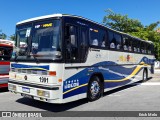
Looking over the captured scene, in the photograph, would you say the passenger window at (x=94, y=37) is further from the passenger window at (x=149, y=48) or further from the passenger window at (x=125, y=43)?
the passenger window at (x=149, y=48)

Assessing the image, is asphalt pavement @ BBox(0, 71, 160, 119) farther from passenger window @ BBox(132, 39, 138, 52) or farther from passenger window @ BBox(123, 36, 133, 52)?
passenger window @ BBox(132, 39, 138, 52)

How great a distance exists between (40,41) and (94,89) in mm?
2883

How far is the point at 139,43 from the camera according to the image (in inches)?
564

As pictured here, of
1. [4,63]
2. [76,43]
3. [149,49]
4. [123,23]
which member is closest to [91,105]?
[76,43]

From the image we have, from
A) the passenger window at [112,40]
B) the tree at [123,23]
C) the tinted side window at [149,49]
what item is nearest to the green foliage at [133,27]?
the tree at [123,23]

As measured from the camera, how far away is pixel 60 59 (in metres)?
6.95

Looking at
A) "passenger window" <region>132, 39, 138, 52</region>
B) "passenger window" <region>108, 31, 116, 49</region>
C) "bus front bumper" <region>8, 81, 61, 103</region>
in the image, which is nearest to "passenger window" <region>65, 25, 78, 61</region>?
"bus front bumper" <region>8, 81, 61, 103</region>

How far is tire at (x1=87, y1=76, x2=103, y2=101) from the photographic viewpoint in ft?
28.4

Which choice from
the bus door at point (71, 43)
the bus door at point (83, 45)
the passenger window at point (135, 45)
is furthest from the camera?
the passenger window at point (135, 45)

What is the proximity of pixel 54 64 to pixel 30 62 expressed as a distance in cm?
103

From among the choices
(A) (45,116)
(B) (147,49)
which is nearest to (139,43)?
(B) (147,49)

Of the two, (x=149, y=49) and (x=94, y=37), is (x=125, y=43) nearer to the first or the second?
(x=94, y=37)

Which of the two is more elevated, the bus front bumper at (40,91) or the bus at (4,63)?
the bus at (4,63)

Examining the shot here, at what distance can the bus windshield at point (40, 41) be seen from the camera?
7.02m
